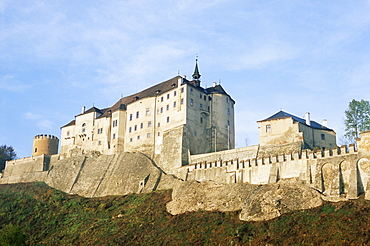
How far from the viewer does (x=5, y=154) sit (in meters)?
95.9

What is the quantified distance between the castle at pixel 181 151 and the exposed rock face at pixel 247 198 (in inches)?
37.8

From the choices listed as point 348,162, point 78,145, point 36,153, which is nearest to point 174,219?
point 348,162

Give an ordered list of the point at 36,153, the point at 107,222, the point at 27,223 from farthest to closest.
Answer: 1. the point at 36,153
2. the point at 27,223
3. the point at 107,222

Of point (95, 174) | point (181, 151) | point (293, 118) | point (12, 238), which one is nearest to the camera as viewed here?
point (12, 238)

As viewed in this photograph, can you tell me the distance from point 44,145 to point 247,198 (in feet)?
176

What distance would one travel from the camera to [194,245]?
38.6m

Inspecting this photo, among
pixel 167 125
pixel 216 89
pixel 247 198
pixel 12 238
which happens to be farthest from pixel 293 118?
pixel 12 238

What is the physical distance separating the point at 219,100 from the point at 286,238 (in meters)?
37.2

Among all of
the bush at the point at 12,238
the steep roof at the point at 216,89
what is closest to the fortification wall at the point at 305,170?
the steep roof at the point at 216,89

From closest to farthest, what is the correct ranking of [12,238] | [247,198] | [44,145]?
1. [12,238]
2. [247,198]
3. [44,145]

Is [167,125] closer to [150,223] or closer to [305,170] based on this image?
[150,223]

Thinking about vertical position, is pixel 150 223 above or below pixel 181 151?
below

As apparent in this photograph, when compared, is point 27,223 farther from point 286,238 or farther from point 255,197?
point 286,238

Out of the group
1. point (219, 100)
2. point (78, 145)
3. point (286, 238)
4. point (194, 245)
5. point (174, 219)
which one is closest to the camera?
point (286, 238)
